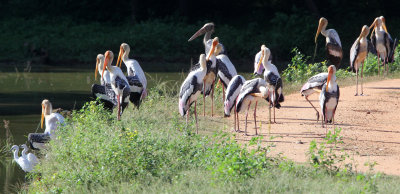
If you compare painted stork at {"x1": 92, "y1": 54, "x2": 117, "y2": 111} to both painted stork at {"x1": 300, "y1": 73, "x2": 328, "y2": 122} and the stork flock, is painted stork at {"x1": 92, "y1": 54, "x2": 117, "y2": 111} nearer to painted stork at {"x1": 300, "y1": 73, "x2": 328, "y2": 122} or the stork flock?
the stork flock

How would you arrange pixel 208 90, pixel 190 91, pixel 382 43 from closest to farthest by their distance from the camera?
1. pixel 190 91
2. pixel 208 90
3. pixel 382 43

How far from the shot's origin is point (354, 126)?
8141 mm

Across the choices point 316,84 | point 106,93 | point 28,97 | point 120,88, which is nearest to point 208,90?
point 120,88

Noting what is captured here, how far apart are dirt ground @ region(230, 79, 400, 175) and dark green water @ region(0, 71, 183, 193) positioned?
2380 mm

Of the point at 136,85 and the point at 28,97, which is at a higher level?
the point at 136,85

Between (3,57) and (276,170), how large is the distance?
15.5 m

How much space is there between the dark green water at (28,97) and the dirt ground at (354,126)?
2380 mm

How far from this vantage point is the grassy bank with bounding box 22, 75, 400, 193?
5383 mm

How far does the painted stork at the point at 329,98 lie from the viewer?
7.43 m

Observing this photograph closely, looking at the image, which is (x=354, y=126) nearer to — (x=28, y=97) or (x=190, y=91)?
(x=190, y=91)

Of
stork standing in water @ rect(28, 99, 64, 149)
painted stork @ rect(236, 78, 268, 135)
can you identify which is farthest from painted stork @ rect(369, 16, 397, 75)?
stork standing in water @ rect(28, 99, 64, 149)

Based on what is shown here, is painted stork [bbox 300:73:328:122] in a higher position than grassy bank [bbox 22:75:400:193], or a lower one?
higher

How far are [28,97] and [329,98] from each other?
743 centimetres

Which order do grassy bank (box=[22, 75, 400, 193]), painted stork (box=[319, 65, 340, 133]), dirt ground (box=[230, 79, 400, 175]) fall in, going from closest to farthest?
grassy bank (box=[22, 75, 400, 193]) → dirt ground (box=[230, 79, 400, 175]) → painted stork (box=[319, 65, 340, 133])
